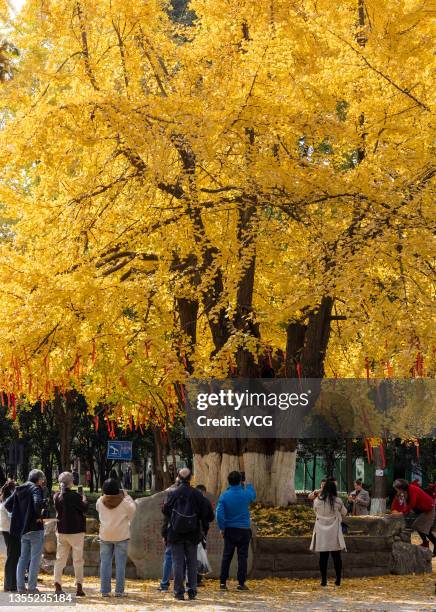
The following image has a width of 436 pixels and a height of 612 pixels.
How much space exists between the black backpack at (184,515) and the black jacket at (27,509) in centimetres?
171

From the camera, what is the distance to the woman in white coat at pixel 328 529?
14.9 metres

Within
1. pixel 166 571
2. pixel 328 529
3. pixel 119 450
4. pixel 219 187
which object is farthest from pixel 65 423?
pixel 166 571

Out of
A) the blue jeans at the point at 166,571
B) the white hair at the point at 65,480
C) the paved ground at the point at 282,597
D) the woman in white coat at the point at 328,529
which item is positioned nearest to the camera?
the paved ground at the point at 282,597

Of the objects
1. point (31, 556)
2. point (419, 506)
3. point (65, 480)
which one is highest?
point (65, 480)

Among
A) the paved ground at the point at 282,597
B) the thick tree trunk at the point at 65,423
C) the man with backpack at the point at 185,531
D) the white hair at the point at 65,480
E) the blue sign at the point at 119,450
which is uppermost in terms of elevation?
the thick tree trunk at the point at 65,423

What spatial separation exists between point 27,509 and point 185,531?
2067mm

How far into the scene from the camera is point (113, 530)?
13.4 metres

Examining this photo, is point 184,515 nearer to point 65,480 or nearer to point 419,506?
point 65,480

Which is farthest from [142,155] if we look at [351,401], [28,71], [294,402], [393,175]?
[351,401]

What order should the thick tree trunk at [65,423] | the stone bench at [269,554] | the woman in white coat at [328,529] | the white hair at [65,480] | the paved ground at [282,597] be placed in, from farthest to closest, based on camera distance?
the thick tree trunk at [65,423] → the stone bench at [269,554] → the woman in white coat at [328,529] → the white hair at [65,480] → the paved ground at [282,597]

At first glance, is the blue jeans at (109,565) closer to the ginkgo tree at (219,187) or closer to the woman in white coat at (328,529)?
the woman in white coat at (328,529)

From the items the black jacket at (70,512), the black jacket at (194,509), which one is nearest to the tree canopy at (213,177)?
the black jacket at (194,509)

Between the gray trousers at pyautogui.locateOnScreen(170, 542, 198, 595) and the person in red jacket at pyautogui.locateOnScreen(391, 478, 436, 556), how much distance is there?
7.22 meters

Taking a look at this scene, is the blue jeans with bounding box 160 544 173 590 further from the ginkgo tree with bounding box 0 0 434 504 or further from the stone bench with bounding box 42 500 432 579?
the ginkgo tree with bounding box 0 0 434 504
